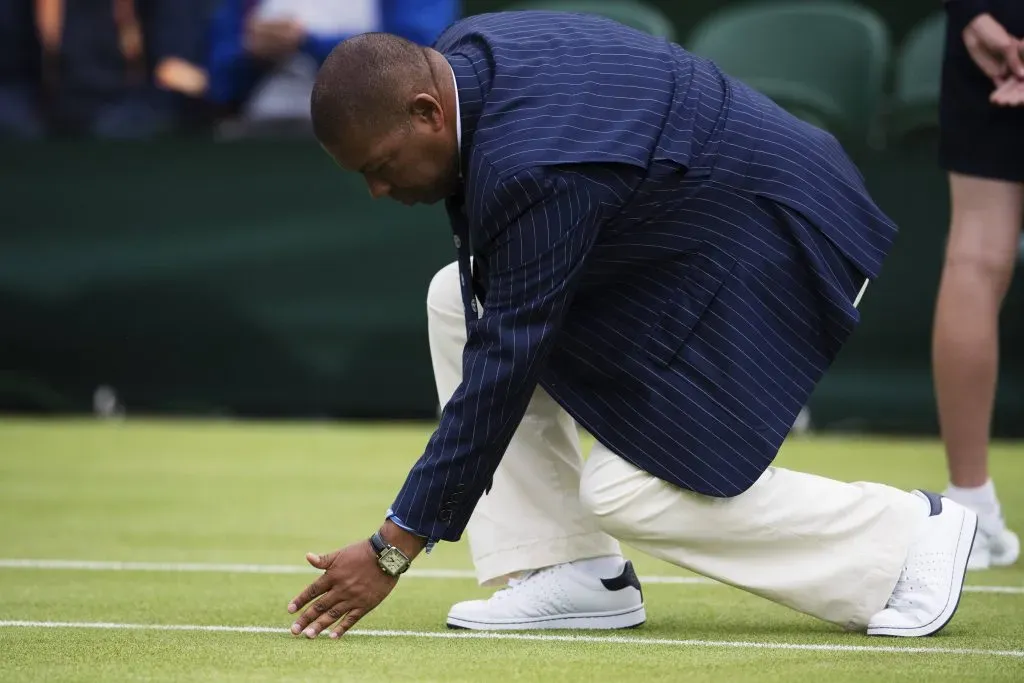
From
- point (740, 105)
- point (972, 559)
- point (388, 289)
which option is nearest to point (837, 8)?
point (388, 289)

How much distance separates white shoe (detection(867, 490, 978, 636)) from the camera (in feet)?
9.23

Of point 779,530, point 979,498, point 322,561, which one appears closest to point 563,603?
point 779,530

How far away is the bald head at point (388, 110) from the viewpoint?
8.16 feet

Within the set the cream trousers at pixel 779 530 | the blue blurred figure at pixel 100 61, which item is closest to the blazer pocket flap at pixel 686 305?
the cream trousers at pixel 779 530

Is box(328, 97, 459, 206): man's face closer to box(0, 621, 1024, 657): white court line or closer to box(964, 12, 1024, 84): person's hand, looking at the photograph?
box(0, 621, 1024, 657): white court line

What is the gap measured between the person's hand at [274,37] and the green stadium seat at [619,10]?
106 centimetres

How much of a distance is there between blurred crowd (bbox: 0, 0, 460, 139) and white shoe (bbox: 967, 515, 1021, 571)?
350 centimetres

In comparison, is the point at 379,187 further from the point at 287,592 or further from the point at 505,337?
the point at 287,592

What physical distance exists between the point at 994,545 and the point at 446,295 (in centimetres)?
142

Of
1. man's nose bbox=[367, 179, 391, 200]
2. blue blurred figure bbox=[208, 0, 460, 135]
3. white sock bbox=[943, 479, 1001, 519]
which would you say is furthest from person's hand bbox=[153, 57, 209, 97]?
man's nose bbox=[367, 179, 391, 200]

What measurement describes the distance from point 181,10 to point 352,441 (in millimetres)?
2304

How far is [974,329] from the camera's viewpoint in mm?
A: 3639

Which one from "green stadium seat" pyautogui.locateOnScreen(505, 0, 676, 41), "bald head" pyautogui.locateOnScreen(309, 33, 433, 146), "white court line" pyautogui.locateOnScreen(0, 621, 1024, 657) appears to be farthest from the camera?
"green stadium seat" pyautogui.locateOnScreen(505, 0, 676, 41)

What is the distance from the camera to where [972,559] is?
356cm
